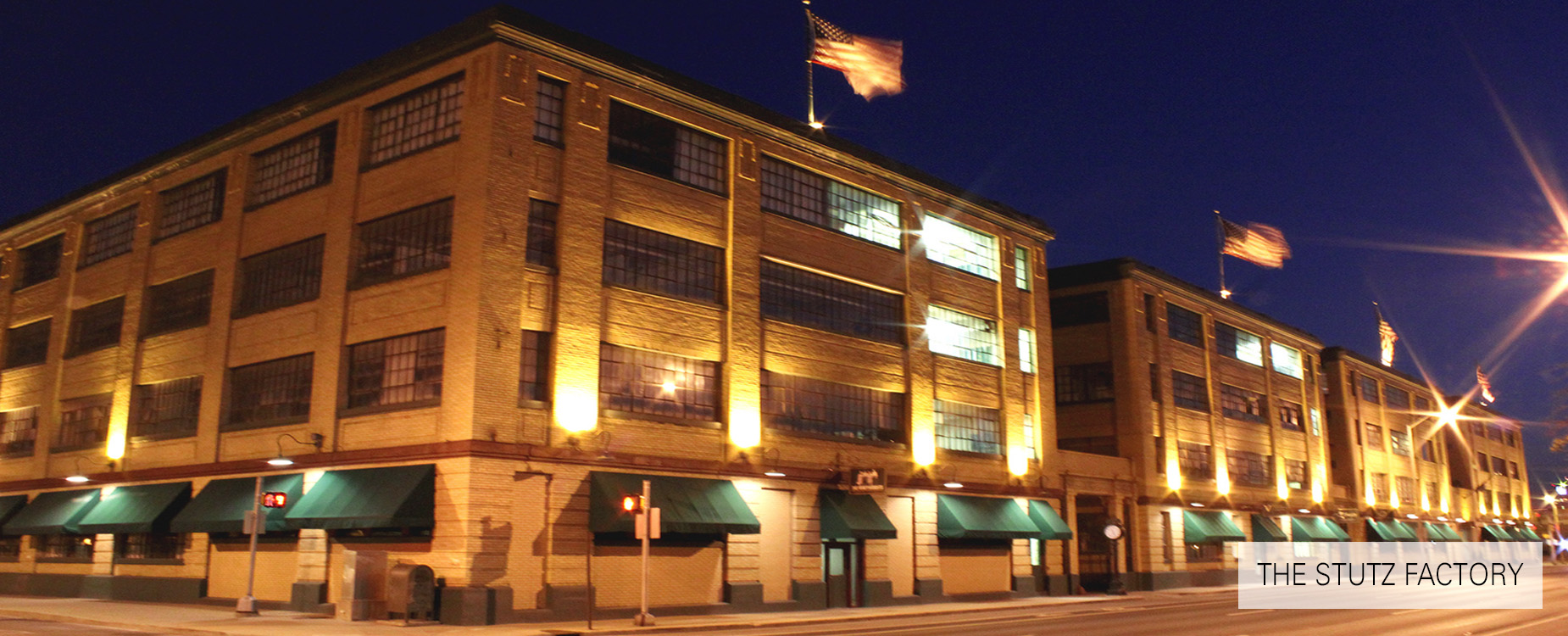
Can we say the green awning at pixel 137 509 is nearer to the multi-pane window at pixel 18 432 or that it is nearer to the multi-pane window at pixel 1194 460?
the multi-pane window at pixel 18 432

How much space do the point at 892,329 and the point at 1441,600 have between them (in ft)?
64.3

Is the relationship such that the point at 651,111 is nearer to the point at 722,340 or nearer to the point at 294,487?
the point at 722,340

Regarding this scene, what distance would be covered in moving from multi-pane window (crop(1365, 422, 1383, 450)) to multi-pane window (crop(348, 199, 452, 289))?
67.2 meters

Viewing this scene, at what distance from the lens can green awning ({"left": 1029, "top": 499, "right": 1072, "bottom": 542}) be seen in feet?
139

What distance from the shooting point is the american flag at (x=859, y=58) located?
35.4m

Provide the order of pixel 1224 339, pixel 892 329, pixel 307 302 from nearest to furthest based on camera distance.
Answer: pixel 307 302 < pixel 892 329 < pixel 1224 339

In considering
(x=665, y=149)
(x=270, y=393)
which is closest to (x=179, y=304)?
(x=270, y=393)

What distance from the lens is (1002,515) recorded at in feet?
134

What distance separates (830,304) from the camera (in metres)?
36.7

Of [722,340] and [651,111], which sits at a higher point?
[651,111]

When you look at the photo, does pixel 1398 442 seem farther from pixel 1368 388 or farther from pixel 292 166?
pixel 292 166

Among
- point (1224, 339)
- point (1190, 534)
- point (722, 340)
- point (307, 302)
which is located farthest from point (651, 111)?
point (1224, 339)

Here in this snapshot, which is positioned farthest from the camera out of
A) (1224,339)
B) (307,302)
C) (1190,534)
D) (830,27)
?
(1224,339)

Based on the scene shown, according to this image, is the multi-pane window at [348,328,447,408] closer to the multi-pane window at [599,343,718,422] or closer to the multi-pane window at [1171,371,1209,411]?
the multi-pane window at [599,343,718,422]
